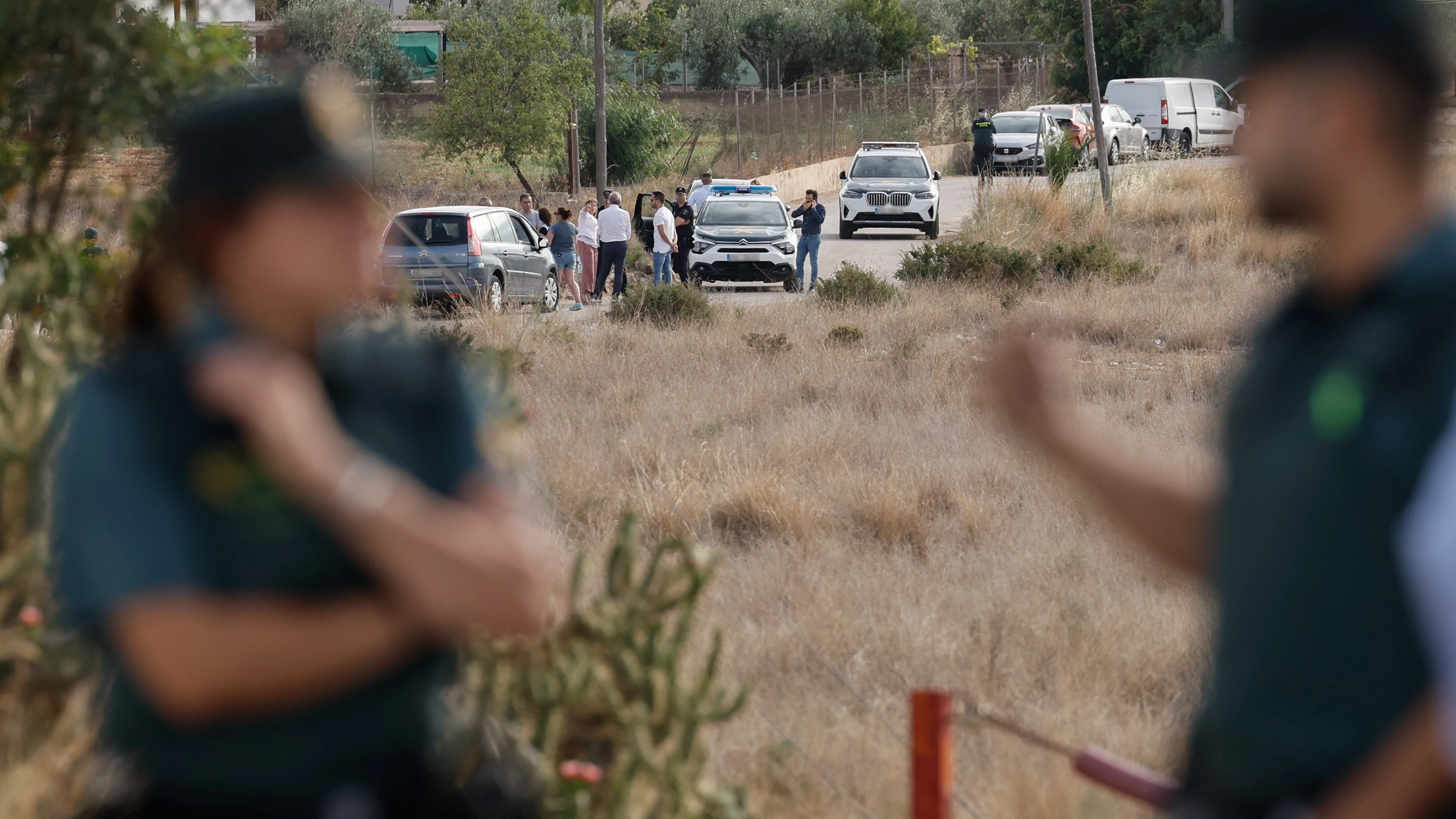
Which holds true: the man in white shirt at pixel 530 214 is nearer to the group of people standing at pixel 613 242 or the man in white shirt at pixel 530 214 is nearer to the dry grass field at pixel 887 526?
the group of people standing at pixel 613 242

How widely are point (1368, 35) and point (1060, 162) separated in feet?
76.8

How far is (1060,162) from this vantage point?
24047 mm

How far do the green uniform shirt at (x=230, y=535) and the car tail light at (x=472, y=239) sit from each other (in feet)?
53.0

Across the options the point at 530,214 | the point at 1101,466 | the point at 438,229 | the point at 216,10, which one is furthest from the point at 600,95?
the point at 1101,466

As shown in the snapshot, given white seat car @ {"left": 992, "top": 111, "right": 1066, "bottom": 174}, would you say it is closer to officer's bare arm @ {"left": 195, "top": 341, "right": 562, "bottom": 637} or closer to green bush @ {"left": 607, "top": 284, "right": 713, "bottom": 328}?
green bush @ {"left": 607, "top": 284, "right": 713, "bottom": 328}

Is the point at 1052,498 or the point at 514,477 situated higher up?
the point at 514,477

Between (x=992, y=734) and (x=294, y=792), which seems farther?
(x=992, y=734)

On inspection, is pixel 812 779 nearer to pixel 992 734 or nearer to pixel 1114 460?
pixel 992 734

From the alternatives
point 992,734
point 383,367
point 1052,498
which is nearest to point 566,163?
point 1052,498

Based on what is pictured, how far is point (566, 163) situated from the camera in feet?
122

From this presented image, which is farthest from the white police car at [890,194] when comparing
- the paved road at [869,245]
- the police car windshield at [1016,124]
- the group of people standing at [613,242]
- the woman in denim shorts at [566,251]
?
the police car windshield at [1016,124]

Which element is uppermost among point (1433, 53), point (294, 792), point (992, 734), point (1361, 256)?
point (1433, 53)

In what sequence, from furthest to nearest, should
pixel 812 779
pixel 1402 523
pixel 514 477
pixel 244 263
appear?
1. pixel 812 779
2. pixel 514 477
3. pixel 244 263
4. pixel 1402 523

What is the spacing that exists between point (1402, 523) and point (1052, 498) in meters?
Result: 6.11
